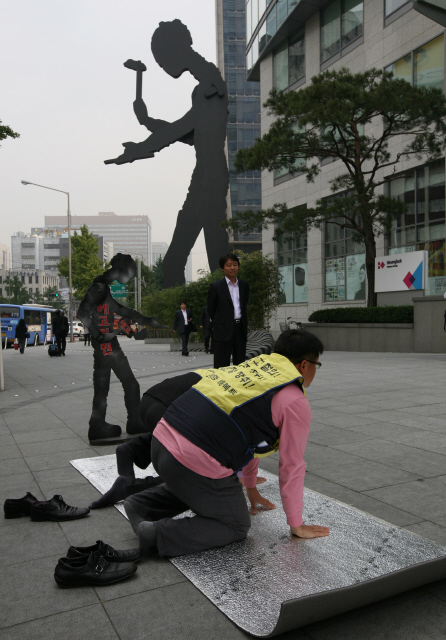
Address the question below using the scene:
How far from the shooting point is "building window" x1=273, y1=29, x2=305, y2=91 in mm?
28219

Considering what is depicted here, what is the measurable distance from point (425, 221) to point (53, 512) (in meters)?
19.4

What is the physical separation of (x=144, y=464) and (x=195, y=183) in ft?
66.1

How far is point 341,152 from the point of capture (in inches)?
712

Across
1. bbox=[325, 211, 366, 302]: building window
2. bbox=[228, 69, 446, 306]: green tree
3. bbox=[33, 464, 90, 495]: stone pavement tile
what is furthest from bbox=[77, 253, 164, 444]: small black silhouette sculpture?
bbox=[325, 211, 366, 302]: building window

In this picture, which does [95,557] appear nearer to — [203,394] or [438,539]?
[203,394]

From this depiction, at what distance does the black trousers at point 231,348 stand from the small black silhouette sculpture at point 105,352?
1468mm

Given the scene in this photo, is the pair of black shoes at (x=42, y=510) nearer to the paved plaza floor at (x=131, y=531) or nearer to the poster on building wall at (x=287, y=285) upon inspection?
the paved plaza floor at (x=131, y=531)

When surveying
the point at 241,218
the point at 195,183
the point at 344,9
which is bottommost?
the point at 241,218

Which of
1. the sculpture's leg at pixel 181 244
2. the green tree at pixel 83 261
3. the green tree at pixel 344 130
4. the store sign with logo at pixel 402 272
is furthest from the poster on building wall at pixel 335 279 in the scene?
the green tree at pixel 83 261

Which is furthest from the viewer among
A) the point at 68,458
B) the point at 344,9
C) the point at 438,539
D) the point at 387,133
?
the point at 344,9

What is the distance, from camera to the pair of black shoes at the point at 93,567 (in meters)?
2.38

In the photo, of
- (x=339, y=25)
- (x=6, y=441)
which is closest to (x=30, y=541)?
(x=6, y=441)

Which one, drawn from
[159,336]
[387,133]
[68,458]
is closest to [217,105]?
[387,133]

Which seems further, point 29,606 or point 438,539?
point 438,539
